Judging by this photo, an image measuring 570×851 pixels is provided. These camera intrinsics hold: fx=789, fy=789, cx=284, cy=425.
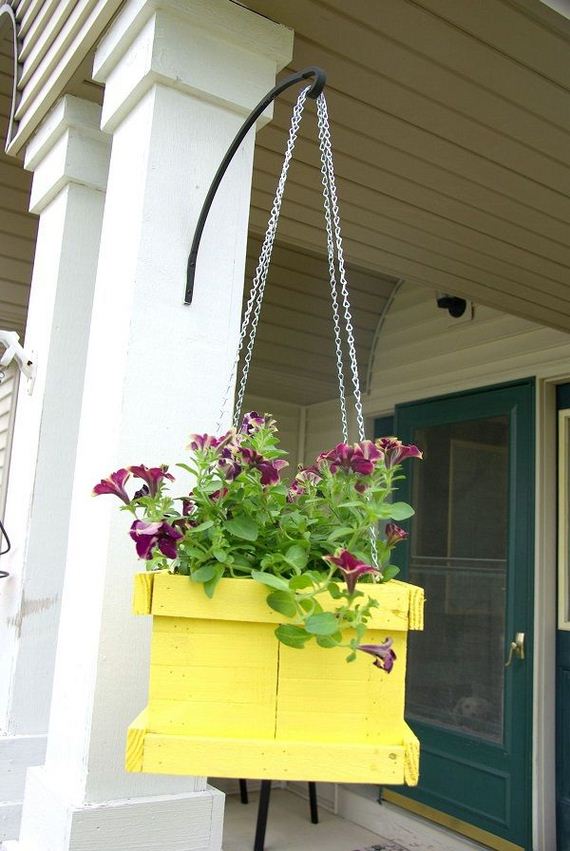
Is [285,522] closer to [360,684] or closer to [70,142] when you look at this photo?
[360,684]

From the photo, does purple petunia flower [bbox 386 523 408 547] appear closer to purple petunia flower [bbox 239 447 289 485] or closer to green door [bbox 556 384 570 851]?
purple petunia flower [bbox 239 447 289 485]

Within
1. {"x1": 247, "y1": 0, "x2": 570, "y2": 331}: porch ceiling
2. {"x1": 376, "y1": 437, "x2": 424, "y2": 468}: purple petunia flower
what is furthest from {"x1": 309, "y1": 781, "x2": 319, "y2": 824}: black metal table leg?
{"x1": 376, "y1": 437, "x2": 424, "y2": 468}: purple petunia flower

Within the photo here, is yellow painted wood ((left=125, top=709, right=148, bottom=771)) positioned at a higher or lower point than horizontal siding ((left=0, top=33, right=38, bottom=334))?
lower

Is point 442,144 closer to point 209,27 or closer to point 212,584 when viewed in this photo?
point 209,27

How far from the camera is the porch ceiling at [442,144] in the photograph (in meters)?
1.58

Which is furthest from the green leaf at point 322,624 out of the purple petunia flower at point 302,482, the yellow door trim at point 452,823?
the yellow door trim at point 452,823

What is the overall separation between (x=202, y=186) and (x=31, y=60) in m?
0.87

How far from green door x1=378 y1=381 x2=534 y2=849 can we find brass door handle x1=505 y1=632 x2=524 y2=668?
0.01m

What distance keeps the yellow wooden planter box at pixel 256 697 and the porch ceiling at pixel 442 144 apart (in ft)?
3.66

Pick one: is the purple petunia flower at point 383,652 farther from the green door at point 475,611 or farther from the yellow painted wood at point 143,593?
the green door at point 475,611

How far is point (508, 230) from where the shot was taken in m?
2.45

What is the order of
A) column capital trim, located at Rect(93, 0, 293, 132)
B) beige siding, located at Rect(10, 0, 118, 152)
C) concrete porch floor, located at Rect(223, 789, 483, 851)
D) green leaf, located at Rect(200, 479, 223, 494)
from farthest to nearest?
concrete porch floor, located at Rect(223, 789, 483, 851) → beige siding, located at Rect(10, 0, 118, 152) → column capital trim, located at Rect(93, 0, 293, 132) → green leaf, located at Rect(200, 479, 223, 494)

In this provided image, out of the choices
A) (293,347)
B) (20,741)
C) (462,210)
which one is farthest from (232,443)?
(293,347)

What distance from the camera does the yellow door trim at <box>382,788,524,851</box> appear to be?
2.99 meters
